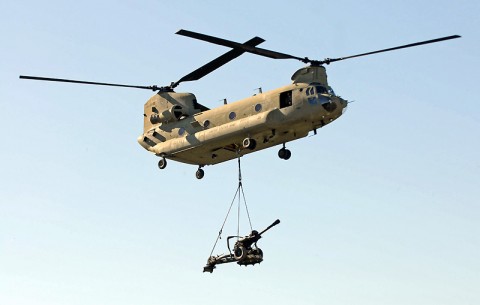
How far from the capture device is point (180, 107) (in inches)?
2655

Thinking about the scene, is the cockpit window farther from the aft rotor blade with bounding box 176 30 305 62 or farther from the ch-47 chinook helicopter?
the aft rotor blade with bounding box 176 30 305 62

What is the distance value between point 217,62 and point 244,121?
207 inches

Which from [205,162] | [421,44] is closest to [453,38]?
[421,44]

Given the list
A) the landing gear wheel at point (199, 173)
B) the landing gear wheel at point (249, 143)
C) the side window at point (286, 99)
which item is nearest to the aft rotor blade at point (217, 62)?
the side window at point (286, 99)

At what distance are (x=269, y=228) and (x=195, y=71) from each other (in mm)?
12032

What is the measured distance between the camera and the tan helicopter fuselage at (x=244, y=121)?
197 ft

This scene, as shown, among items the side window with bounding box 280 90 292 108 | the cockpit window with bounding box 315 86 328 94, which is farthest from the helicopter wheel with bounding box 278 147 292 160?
the cockpit window with bounding box 315 86 328 94

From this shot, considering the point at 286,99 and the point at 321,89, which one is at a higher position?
the point at 321,89

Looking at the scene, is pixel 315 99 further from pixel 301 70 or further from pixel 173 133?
pixel 173 133

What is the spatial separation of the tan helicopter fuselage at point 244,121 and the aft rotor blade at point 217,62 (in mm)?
1309

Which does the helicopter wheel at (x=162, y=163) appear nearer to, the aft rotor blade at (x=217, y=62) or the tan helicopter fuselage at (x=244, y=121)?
the tan helicopter fuselage at (x=244, y=121)

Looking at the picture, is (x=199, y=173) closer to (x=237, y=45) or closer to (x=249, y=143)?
(x=249, y=143)

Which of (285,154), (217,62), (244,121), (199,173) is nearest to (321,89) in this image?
(285,154)

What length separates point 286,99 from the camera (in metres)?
60.9
